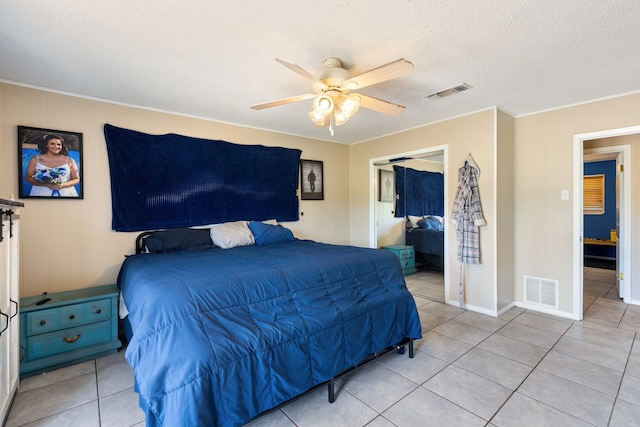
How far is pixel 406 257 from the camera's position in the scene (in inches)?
213

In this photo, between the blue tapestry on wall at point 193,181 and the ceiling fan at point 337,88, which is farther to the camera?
the blue tapestry on wall at point 193,181

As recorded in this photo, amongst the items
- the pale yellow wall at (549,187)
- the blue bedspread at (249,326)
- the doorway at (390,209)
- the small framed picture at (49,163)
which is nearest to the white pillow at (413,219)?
the doorway at (390,209)

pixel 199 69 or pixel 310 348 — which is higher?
pixel 199 69

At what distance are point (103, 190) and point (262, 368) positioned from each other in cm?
259

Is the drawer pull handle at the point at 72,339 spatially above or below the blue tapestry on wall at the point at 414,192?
below

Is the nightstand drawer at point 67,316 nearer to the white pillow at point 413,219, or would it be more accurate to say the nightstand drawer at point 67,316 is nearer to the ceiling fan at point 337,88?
the ceiling fan at point 337,88

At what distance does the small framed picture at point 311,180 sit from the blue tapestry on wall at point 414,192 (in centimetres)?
161

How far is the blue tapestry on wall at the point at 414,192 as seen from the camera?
5.64 m

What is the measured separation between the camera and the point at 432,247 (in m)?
5.42

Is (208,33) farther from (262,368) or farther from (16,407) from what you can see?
(16,407)

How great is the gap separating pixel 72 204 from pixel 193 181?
1.15 metres

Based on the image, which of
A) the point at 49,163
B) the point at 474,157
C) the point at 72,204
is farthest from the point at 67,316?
the point at 474,157

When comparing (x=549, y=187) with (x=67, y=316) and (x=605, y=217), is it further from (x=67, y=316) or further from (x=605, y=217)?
(x=67, y=316)

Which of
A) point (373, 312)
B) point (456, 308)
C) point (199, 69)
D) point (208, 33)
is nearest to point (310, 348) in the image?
point (373, 312)
